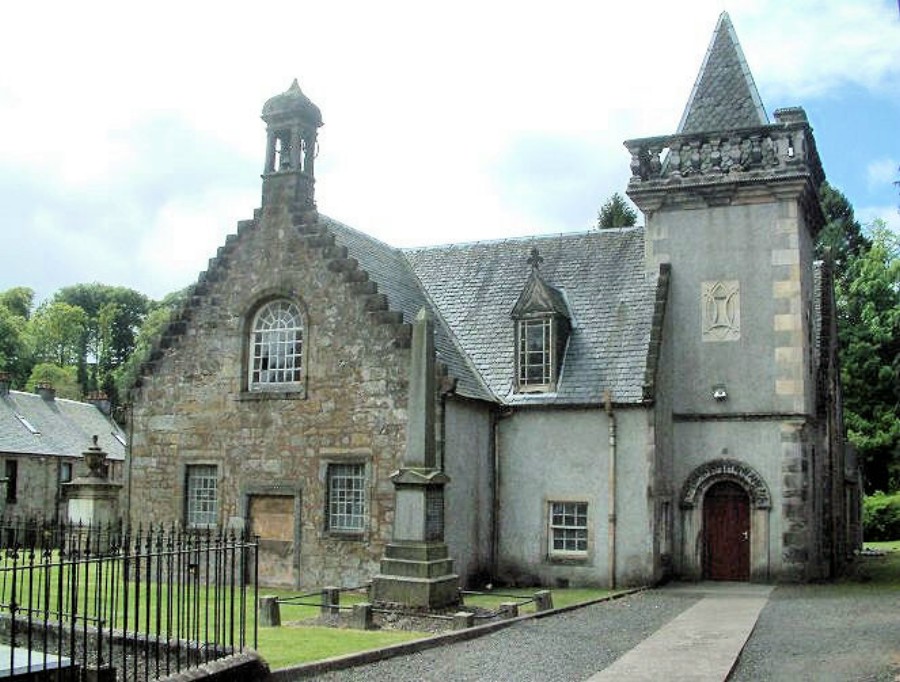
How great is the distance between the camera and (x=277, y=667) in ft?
38.3

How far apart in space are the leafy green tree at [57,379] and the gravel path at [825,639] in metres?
63.0

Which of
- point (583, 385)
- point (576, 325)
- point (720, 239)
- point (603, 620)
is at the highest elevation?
point (720, 239)

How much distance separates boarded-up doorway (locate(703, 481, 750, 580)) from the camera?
78.6 feet

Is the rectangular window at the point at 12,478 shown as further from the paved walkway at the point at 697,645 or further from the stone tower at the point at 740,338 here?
the paved walkway at the point at 697,645

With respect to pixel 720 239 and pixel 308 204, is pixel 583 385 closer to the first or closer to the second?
pixel 720 239

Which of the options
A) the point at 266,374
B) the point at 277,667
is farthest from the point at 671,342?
the point at 277,667

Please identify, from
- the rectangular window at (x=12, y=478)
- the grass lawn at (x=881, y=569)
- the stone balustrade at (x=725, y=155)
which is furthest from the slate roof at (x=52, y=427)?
the grass lawn at (x=881, y=569)

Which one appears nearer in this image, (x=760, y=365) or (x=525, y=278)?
(x=760, y=365)

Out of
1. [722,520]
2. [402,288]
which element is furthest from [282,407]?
[722,520]

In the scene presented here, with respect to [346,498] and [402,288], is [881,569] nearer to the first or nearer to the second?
[402,288]

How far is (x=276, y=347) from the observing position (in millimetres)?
24016

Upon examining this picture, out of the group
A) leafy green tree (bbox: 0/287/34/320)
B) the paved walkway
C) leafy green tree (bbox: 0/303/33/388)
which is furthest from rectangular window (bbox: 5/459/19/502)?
leafy green tree (bbox: 0/287/34/320)

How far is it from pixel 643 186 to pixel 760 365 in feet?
17.5

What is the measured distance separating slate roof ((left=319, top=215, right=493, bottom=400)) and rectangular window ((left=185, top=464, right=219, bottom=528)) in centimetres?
593
